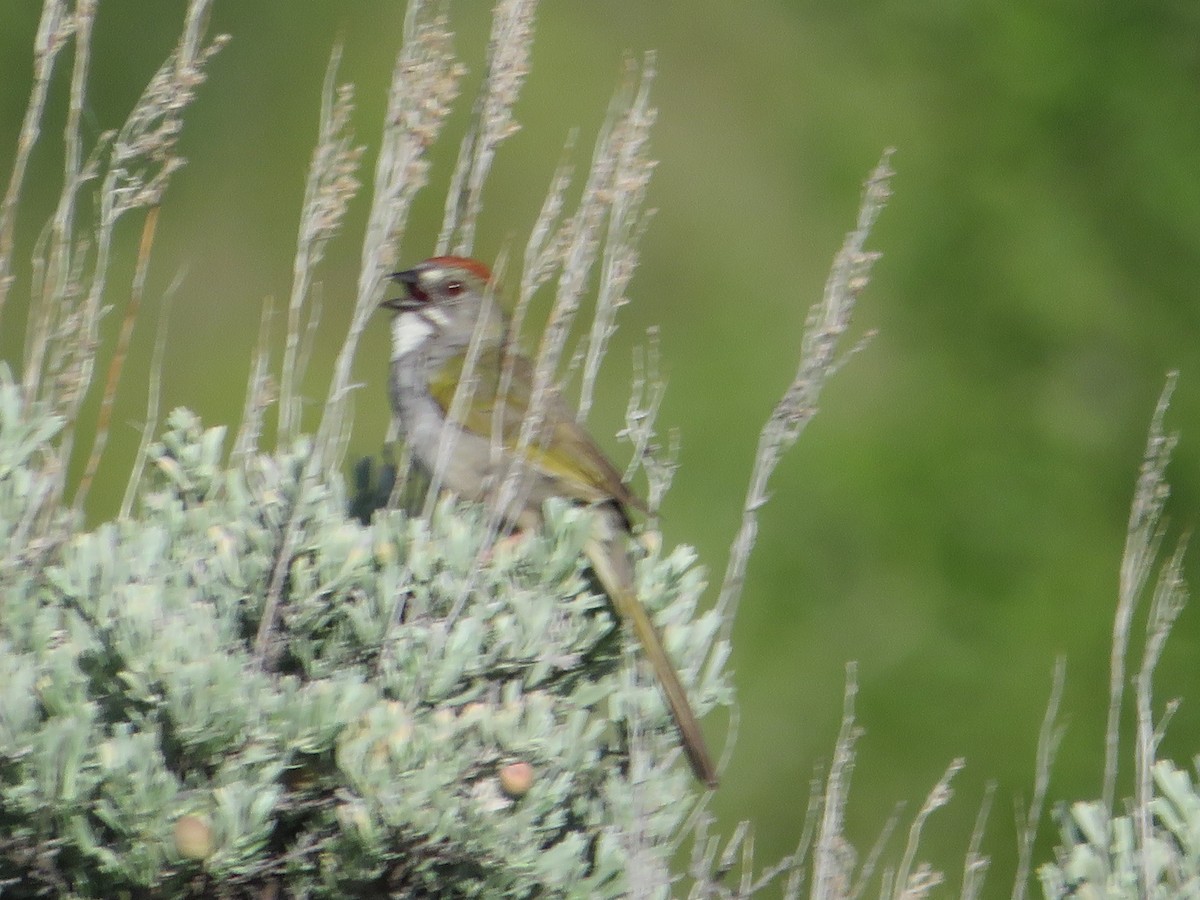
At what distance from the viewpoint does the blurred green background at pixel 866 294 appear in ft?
27.1

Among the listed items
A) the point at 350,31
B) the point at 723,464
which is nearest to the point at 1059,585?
the point at 723,464

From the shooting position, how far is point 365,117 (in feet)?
33.4

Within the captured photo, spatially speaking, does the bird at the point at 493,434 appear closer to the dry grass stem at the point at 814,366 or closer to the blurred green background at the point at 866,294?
the dry grass stem at the point at 814,366

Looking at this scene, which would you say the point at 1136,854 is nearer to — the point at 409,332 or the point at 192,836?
the point at 192,836

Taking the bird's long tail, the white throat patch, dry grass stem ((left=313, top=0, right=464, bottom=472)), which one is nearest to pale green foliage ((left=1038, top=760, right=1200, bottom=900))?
the bird's long tail

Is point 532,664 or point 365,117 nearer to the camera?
point 532,664

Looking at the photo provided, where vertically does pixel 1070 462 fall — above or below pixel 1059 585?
above

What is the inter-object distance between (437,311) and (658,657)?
1.78 meters

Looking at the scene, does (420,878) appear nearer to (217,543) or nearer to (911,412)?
(217,543)

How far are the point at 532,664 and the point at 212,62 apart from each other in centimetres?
770

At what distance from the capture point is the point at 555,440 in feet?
14.3

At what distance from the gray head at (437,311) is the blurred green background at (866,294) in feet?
10.3

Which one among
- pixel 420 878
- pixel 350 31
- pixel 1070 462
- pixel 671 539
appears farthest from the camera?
pixel 350 31

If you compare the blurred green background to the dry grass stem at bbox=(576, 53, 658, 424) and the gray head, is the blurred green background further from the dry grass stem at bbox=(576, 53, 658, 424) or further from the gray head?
the dry grass stem at bbox=(576, 53, 658, 424)
